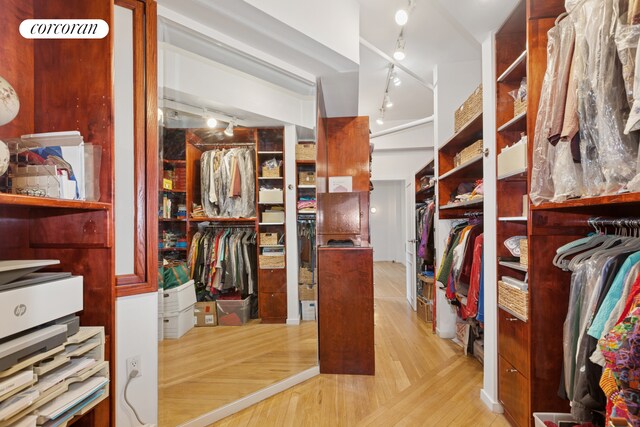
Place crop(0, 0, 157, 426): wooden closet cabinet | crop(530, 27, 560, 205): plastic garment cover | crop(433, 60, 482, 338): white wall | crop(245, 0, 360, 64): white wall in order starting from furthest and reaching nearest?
crop(433, 60, 482, 338): white wall → crop(245, 0, 360, 64): white wall → crop(530, 27, 560, 205): plastic garment cover → crop(0, 0, 157, 426): wooden closet cabinet

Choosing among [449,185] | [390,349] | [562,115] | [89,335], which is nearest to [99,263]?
[89,335]

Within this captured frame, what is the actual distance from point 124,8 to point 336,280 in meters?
2.14

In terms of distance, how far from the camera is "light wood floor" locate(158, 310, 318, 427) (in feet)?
5.75

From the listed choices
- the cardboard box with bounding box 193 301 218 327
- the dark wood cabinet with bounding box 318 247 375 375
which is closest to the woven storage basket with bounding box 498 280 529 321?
the dark wood cabinet with bounding box 318 247 375 375

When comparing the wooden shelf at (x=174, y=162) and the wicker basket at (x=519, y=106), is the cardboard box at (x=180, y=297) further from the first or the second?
the wicker basket at (x=519, y=106)

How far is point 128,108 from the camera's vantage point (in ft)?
4.51

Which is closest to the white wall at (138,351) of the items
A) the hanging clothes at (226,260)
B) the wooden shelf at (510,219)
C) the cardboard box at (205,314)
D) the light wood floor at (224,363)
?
the light wood floor at (224,363)

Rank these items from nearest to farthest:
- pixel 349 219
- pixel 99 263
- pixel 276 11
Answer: pixel 99 263
pixel 276 11
pixel 349 219

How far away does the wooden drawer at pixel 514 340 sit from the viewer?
1500 millimetres

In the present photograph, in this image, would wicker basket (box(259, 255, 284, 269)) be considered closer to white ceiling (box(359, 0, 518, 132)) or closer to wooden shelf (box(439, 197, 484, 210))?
wooden shelf (box(439, 197, 484, 210))

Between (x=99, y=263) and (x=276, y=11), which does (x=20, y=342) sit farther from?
(x=276, y=11)

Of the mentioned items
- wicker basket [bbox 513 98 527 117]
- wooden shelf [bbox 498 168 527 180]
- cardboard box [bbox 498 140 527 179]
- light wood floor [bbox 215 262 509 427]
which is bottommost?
light wood floor [bbox 215 262 509 427]

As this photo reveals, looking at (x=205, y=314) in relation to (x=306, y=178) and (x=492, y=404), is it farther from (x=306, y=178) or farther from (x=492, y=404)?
(x=492, y=404)
